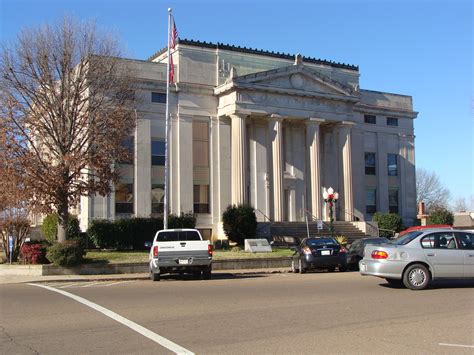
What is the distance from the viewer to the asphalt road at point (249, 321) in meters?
7.94

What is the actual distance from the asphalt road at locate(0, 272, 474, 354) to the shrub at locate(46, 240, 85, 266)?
6.65 meters

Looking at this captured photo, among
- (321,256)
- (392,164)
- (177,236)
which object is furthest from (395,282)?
(392,164)

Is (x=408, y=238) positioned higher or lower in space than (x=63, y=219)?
lower

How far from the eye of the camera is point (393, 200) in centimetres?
4725

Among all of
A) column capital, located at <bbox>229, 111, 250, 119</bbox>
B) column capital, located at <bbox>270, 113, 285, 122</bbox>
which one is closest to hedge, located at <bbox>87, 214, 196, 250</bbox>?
column capital, located at <bbox>229, 111, 250, 119</bbox>

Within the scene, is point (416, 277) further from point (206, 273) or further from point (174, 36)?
point (174, 36)

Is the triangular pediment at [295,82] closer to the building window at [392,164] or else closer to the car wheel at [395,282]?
the building window at [392,164]

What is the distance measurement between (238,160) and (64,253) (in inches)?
662

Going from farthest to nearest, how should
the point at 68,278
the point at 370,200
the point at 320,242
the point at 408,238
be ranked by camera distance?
the point at 370,200, the point at 320,242, the point at 68,278, the point at 408,238

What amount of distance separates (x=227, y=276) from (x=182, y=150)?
17075mm

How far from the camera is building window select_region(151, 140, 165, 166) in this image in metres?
36.9

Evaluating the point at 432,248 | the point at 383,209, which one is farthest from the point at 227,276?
the point at 383,209

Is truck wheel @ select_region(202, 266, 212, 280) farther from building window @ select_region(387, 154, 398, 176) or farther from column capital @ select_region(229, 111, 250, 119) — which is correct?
building window @ select_region(387, 154, 398, 176)

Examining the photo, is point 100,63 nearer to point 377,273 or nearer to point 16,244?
point 16,244
